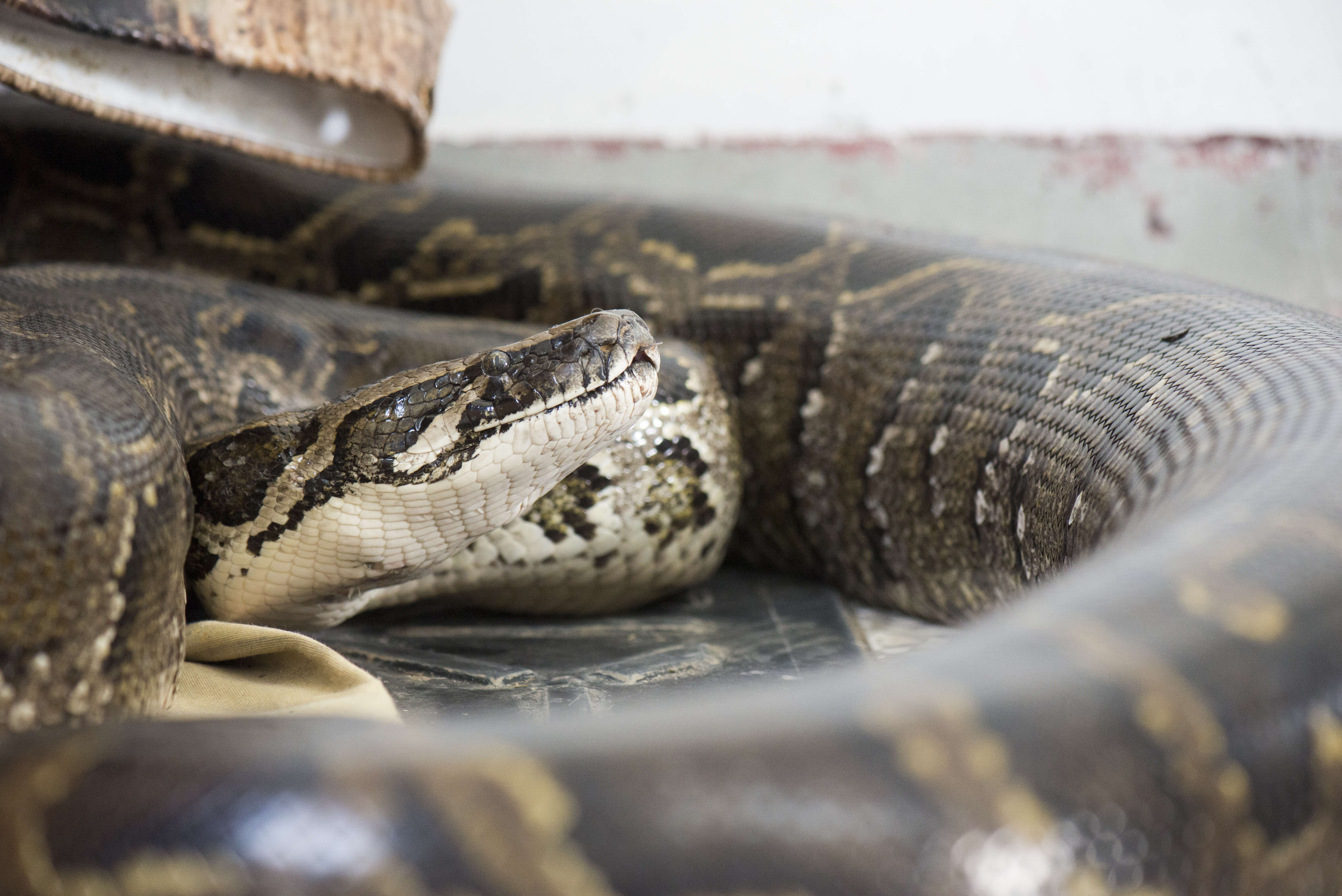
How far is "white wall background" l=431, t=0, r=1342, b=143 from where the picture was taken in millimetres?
3555

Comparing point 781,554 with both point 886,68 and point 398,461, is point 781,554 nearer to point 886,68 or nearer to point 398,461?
point 398,461

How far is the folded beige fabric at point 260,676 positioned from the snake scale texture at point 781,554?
0.28 ft

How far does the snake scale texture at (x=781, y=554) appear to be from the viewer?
0.63 meters

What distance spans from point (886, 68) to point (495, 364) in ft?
8.90

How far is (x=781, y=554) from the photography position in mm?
2232

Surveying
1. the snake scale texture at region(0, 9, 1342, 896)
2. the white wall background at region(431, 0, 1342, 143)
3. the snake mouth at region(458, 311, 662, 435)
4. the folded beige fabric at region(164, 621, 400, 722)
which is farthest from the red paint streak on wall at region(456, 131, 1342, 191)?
the folded beige fabric at region(164, 621, 400, 722)

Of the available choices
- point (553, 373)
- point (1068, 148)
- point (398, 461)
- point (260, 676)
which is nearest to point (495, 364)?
point (553, 373)

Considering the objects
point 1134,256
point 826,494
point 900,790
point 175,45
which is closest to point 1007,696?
point 900,790

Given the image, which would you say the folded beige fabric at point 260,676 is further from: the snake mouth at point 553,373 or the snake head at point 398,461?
the snake mouth at point 553,373

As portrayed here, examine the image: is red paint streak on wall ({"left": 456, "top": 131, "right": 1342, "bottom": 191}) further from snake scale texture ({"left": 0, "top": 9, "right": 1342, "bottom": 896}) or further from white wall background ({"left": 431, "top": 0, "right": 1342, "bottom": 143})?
snake scale texture ({"left": 0, "top": 9, "right": 1342, "bottom": 896})

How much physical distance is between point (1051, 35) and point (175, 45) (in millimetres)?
2924

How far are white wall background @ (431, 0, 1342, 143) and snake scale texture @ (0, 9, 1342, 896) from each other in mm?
1401

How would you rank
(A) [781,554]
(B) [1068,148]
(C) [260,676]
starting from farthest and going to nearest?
(B) [1068,148]
(A) [781,554]
(C) [260,676]

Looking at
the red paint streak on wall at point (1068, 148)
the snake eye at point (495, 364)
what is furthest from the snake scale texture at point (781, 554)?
the red paint streak on wall at point (1068, 148)
